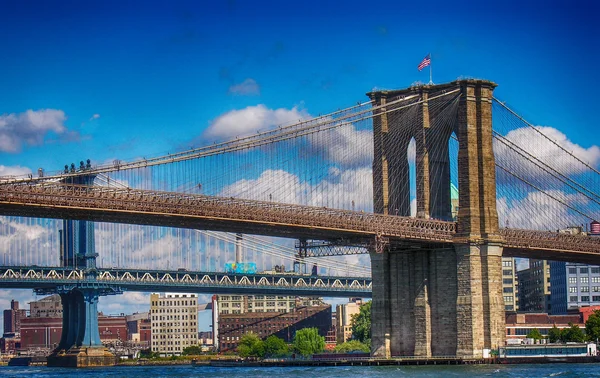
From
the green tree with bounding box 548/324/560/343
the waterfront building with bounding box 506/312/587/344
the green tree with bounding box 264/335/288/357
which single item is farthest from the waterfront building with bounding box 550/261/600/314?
the green tree with bounding box 548/324/560/343

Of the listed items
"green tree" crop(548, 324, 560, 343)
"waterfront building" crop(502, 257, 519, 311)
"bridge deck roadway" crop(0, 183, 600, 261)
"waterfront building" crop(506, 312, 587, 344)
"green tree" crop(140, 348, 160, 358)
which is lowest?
"green tree" crop(140, 348, 160, 358)

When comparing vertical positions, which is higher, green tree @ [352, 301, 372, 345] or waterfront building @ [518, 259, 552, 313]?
waterfront building @ [518, 259, 552, 313]

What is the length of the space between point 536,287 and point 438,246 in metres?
80.9

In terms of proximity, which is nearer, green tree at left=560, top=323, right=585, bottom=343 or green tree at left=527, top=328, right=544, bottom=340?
green tree at left=560, top=323, right=585, bottom=343

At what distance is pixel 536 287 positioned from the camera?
16562 centimetres

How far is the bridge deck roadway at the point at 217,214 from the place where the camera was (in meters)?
69.6

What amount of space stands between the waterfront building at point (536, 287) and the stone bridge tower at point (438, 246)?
72.8m

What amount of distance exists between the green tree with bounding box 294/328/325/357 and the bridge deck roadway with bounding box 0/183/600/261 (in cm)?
5417

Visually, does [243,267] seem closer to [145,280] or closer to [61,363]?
[145,280]

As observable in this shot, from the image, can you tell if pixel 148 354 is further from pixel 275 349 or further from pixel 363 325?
pixel 275 349

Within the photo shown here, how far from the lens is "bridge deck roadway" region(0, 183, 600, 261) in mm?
69625

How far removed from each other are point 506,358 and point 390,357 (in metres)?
8.01

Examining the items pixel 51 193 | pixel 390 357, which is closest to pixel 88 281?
pixel 390 357

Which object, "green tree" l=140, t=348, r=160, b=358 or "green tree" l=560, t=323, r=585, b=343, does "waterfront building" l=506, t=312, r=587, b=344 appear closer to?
"green tree" l=560, t=323, r=585, b=343
